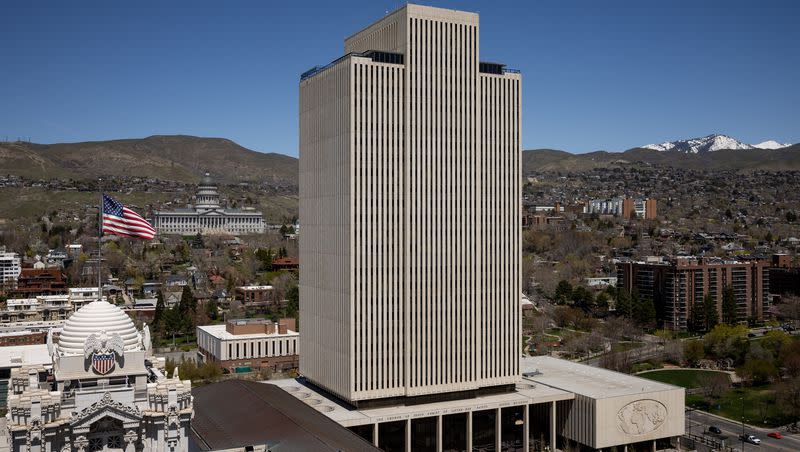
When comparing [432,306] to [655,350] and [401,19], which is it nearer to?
[401,19]

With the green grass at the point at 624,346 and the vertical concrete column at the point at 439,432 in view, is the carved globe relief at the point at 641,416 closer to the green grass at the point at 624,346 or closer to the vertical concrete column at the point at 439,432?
the vertical concrete column at the point at 439,432

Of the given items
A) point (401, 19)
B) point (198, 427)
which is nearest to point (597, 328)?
point (401, 19)

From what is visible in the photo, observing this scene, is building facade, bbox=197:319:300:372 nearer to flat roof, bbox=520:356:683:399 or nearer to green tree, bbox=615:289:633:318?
flat roof, bbox=520:356:683:399

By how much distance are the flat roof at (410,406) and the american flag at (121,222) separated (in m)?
31.3

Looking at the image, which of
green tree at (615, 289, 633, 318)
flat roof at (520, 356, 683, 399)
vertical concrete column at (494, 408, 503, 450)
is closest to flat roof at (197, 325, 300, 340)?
flat roof at (520, 356, 683, 399)

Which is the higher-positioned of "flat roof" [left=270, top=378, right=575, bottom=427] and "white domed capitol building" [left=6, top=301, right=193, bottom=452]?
"white domed capitol building" [left=6, top=301, right=193, bottom=452]

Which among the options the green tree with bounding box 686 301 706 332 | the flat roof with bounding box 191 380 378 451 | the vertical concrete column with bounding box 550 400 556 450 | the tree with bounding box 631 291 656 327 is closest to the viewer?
the flat roof with bounding box 191 380 378 451

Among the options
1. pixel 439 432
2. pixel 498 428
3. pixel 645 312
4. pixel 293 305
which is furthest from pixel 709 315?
pixel 439 432

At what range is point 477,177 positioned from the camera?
92.3 meters

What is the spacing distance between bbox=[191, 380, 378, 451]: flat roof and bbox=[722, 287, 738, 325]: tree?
5162 inches

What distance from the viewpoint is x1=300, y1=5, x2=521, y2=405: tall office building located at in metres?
86.9

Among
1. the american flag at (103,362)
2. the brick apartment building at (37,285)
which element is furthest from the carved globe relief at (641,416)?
the brick apartment building at (37,285)

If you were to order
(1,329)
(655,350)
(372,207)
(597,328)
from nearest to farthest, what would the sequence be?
(372,207) → (1,329) → (655,350) → (597,328)

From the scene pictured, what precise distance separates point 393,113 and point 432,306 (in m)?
20.2
